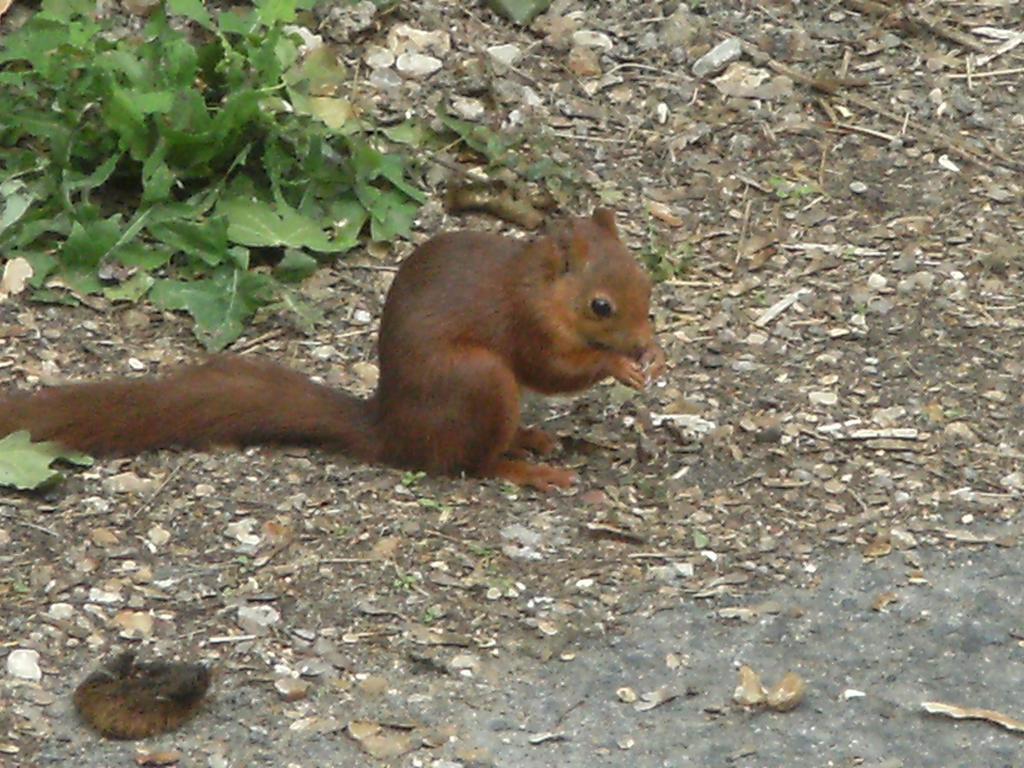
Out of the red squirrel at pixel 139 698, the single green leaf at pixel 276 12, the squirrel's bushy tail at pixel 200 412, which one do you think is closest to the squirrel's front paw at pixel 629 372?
the squirrel's bushy tail at pixel 200 412

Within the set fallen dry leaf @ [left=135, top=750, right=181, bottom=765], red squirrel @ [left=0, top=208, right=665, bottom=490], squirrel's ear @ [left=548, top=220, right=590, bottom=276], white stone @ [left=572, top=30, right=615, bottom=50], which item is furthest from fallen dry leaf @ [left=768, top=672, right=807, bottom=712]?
white stone @ [left=572, top=30, right=615, bottom=50]

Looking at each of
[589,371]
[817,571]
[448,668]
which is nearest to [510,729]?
[448,668]

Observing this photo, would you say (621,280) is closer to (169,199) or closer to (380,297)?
(380,297)

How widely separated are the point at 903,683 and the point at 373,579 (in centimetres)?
126

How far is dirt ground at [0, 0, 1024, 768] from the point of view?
420 centimetres

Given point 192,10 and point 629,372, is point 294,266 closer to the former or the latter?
point 192,10

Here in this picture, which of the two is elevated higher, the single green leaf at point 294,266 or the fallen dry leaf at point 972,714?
Answer: the single green leaf at point 294,266

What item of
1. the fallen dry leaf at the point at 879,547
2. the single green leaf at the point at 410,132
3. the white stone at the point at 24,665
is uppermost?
the single green leaf at the point at 410,132

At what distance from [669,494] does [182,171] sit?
1953mm

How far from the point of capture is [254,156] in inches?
246

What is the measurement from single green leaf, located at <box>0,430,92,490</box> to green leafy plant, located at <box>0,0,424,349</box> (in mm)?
868

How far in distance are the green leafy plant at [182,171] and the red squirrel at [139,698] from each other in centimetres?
177

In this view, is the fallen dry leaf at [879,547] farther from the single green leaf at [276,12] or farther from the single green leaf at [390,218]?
the single green leaf at [276,12]

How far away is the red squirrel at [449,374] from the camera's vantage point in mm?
5117
